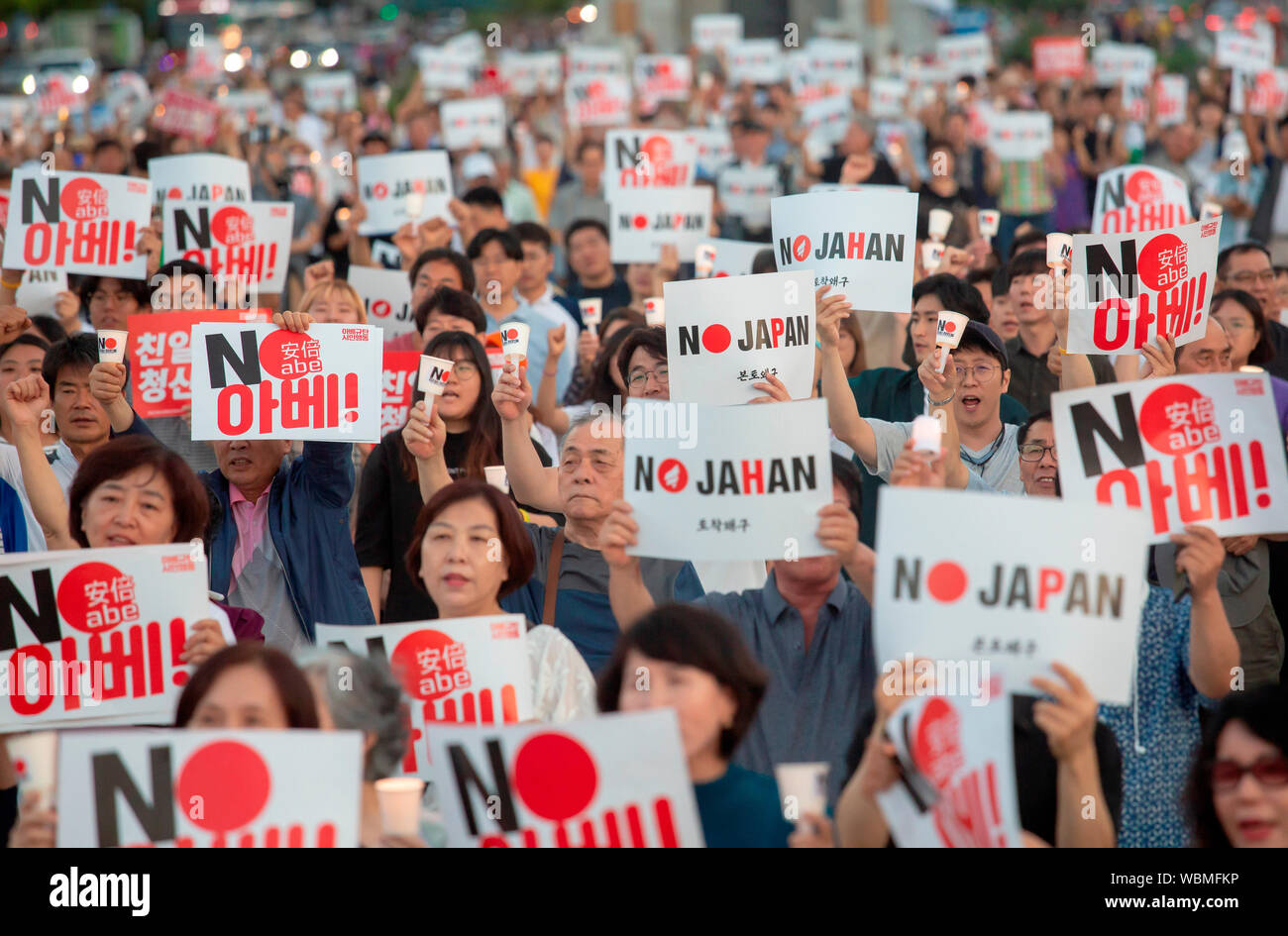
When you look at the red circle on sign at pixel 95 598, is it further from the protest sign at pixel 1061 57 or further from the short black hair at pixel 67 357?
the protest sign at pixel 1061 57

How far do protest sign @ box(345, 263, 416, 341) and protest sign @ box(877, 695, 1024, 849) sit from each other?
6.21m

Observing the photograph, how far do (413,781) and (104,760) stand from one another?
0.66 metres

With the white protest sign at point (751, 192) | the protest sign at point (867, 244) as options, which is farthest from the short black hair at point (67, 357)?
the white protest sign at point (751, 192)

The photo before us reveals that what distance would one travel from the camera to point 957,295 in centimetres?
734

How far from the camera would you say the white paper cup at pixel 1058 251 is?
22.1 ft

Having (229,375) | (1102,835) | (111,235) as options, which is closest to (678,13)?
(111,235)

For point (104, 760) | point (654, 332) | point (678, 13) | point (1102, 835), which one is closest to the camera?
point (104, 760)

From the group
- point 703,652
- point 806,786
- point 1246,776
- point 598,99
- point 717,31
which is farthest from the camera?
point 717,31

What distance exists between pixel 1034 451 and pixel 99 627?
3.07 m

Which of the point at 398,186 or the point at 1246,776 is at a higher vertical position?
the point at 398,186

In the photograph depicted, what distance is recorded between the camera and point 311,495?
5.98 meters

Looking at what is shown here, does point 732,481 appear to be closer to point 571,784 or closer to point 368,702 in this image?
point 368,702

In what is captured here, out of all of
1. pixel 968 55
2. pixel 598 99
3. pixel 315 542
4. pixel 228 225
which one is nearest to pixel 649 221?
pixel 228 225

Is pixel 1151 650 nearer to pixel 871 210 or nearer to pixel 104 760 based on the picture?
pixel 104 760
